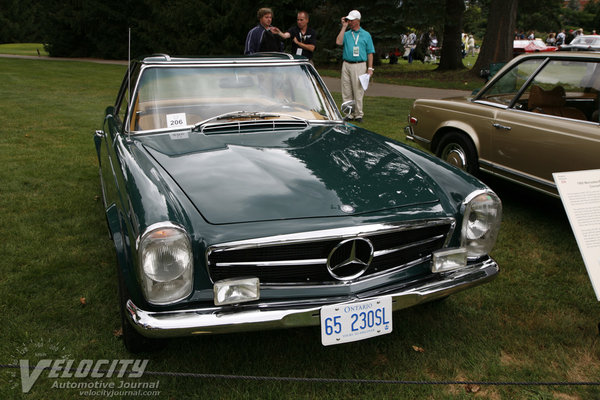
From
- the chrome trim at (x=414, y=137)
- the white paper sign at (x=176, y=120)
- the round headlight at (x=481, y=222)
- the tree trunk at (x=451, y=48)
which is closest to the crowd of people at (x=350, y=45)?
the chrome trim at (x=414, y=137)

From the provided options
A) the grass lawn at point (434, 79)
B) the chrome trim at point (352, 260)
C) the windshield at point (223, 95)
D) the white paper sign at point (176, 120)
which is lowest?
the grass lawn at point (434, 79)

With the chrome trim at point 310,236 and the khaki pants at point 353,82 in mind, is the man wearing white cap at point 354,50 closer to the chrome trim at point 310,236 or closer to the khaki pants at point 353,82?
the khaki pants at point 353,82

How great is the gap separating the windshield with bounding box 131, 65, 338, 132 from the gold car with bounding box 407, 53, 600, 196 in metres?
1.88

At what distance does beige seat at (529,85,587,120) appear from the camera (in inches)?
184

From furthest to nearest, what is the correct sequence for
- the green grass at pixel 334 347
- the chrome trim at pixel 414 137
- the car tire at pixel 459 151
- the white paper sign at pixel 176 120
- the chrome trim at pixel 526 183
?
the chrome trim at pixel 414 137
the car tire at pixel 459 151
the chrome trim at pixel 526 183
the white paper sign at pixel 176 120
the green grass at pixel 334 347

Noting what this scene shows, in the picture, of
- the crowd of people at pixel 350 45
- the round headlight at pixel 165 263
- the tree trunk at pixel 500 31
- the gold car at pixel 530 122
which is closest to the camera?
the round headlight at pixel 165 263

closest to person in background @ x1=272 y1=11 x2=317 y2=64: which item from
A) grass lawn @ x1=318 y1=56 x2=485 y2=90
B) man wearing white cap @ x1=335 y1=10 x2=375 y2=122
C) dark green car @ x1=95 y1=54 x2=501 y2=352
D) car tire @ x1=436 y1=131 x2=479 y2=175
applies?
man wearing white cap @ x1=335 y1=10 x2=375 y2=122

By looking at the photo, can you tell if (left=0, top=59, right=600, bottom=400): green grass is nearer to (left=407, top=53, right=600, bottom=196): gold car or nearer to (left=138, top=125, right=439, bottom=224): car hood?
(left=407, top=53, right=600, bottom=196): gold car

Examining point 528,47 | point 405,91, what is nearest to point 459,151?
point 405,91

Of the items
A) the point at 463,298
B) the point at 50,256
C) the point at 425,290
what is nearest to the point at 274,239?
the point at 425,290

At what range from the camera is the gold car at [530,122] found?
167 inches

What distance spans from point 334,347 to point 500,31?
51.3 ft

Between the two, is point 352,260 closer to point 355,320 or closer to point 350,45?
point 355,320

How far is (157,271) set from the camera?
7.22 feet
